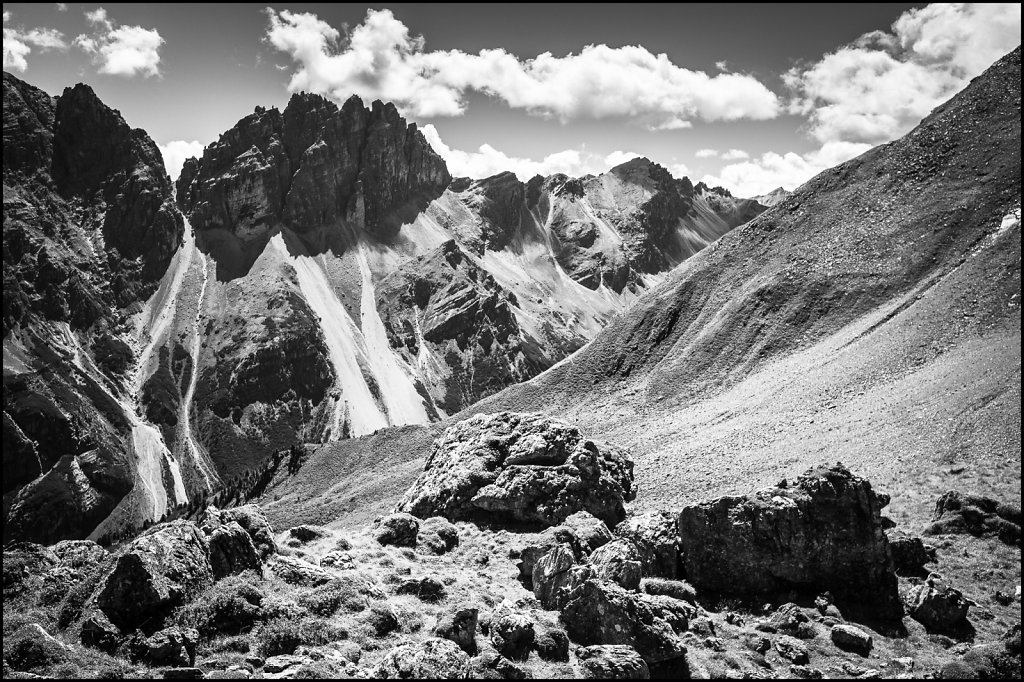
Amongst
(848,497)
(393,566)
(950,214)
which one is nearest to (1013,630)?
(848,497)

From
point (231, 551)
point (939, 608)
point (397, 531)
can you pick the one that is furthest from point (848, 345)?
point (231, 551)

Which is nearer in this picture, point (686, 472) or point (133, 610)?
point (133, 610)

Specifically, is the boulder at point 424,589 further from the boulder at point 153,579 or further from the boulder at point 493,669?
the boulder at point 153,579

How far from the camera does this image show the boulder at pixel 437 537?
3472 centimetres

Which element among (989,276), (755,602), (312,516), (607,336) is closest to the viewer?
(755,602)

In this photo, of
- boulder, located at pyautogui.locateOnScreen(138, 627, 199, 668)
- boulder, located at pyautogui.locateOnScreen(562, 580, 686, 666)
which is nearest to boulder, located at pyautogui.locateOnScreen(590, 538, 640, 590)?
boulder, located at pyautogui.locateOnScreen(562, 580, 686, 666)

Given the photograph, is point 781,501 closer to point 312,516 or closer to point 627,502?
point 627,502

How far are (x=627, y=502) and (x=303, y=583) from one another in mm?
33944

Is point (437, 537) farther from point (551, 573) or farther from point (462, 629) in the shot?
point (462, 629)

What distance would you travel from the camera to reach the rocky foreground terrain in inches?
733

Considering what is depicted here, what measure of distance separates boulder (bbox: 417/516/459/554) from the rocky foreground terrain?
213 mm

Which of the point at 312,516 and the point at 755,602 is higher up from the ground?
the point at 755,602

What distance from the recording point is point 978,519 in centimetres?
3119

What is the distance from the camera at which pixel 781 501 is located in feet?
94.3
